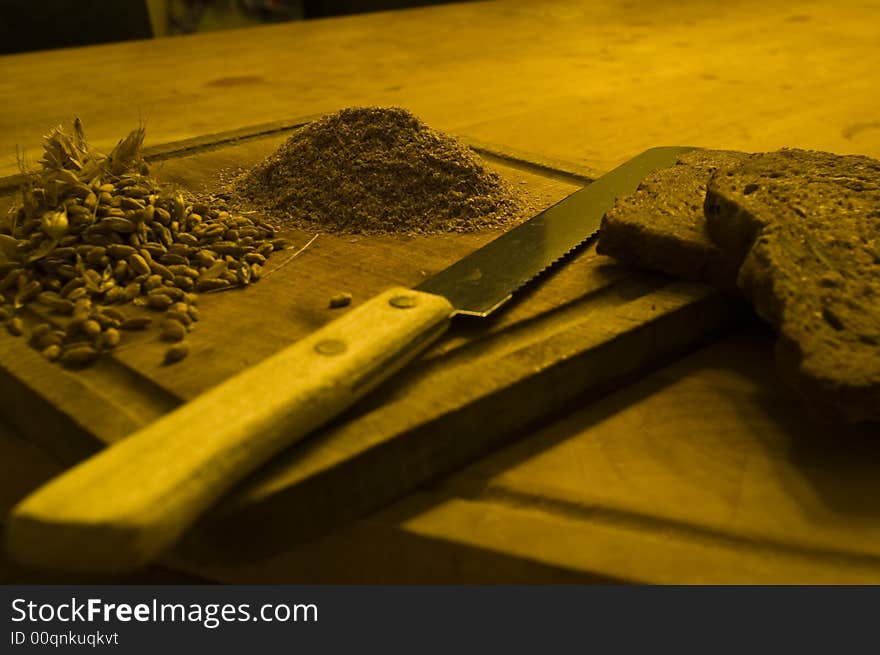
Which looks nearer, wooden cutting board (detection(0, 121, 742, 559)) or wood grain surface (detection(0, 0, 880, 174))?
wooden cutting board (detection(0, 121, 742, 559))

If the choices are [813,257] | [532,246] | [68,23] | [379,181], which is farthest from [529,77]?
[68,23]

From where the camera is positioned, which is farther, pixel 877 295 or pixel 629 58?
pixel 629 58

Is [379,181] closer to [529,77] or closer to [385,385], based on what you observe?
[385,385]

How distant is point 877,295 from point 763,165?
12.6 inches

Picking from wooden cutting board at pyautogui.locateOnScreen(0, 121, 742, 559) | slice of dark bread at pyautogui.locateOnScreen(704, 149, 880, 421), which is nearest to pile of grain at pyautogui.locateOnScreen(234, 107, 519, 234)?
wooden cutting board at pyautogui.locateOnScreen(0, 121, 742, 559)

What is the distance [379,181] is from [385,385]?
0.55 m

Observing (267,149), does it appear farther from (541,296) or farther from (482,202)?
(541,296)

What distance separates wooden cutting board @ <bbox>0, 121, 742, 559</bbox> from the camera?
820mm

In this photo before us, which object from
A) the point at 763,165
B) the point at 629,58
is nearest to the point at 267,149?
the point at 763,165

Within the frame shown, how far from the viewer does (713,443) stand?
36.8 inches

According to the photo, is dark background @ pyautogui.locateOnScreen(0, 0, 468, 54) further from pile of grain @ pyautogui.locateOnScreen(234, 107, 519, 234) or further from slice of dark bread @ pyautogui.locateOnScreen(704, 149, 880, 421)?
slice of dark bread @ pyautogui.locateOnScreen(704, 149, 880, 421)

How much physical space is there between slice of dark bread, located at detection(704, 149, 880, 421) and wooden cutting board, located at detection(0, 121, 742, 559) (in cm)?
Answer: 10

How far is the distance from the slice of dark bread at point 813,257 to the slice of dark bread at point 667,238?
24mm

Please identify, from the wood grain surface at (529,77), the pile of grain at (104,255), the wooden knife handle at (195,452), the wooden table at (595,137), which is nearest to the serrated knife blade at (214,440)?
the wooden knife handle at (195,452)
